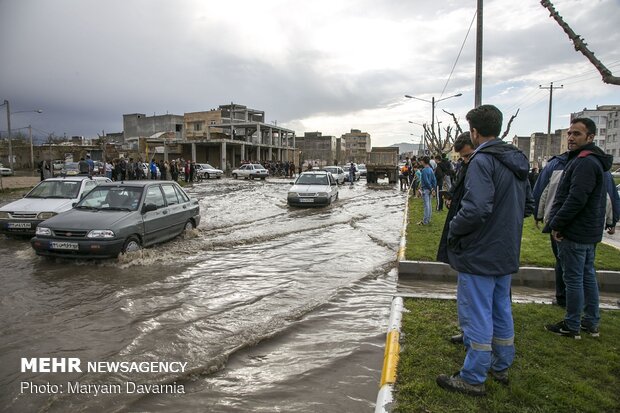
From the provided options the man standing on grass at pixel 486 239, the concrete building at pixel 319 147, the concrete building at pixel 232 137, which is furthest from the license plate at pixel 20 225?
the concrete building at pixel 319 147

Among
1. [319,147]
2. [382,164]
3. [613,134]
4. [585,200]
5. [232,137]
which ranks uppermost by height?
[613,134]

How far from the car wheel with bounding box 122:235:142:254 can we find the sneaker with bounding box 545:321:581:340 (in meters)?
6.93

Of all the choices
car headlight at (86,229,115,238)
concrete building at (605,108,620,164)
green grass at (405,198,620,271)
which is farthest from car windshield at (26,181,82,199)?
concrete building at (605,108,620,164)

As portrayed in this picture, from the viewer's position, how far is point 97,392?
350 centimetres

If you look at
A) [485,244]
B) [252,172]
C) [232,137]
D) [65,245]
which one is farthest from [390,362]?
[232,137]

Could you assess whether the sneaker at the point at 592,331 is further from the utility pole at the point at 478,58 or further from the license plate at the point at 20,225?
the license plate at the point at 20,225

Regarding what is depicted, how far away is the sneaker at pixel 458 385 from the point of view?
3047mm

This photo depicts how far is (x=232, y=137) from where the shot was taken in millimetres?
58438

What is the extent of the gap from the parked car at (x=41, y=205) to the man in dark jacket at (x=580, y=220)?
32.4ft

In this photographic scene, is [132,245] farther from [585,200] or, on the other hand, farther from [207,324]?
[585,200]

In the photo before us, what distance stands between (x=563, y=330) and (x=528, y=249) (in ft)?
15.3

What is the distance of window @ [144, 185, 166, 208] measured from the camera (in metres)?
8.75

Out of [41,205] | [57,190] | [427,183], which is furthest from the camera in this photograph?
[427,183]

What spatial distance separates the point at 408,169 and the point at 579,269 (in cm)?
2551
